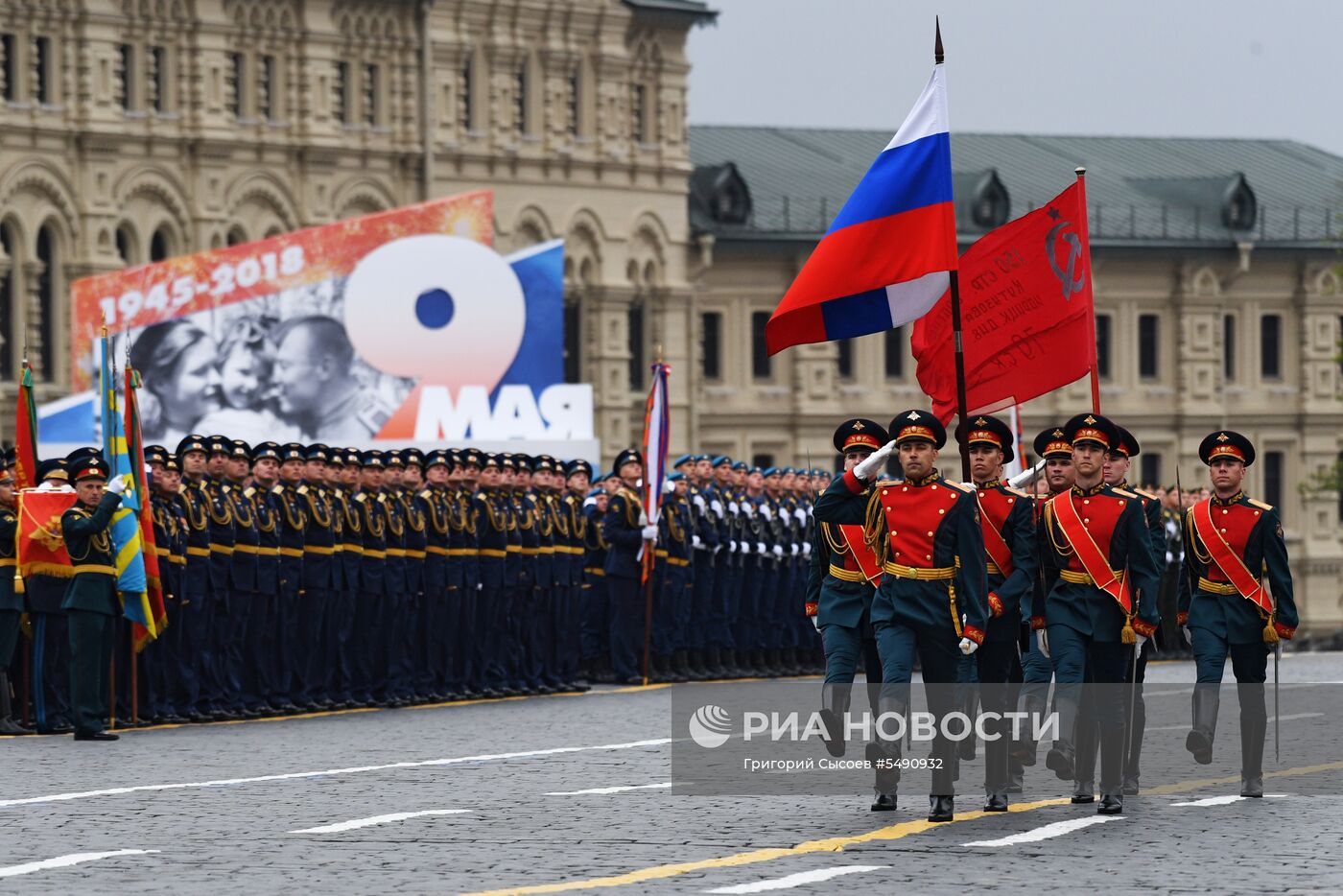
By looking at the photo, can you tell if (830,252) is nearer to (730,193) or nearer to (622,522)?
(622,522)

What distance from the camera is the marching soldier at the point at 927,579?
13.5 metres

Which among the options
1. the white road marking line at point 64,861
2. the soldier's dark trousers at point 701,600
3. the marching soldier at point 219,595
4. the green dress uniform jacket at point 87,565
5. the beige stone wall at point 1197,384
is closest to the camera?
the white road marking line at point 64,861

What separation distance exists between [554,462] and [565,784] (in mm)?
9327

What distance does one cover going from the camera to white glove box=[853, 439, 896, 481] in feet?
44.3

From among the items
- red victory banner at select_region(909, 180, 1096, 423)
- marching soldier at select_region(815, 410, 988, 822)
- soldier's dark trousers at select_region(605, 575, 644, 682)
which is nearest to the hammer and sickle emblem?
red victory banner at select_region(909, 180, 1096, 423)

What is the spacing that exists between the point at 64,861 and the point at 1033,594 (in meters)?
4.74

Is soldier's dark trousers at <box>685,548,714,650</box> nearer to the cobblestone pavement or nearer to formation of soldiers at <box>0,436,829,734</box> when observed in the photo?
formation of soldiers at <box>0,436,829,734</box>

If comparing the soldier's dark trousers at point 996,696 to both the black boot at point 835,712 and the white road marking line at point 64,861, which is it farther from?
the white road marking line at point 64,861

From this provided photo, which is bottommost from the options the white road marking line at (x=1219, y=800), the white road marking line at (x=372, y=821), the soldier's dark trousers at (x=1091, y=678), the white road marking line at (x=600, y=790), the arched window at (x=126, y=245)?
the white road marking line at (x=1219, y=800)

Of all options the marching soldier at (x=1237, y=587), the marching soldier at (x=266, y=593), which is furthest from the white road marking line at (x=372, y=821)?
the marching soldier at (x=266, y=593)

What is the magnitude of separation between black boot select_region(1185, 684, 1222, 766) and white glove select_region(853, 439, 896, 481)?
2081mm

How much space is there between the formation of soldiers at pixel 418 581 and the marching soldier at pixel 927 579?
677 cm

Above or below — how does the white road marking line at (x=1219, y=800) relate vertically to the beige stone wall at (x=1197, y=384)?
below

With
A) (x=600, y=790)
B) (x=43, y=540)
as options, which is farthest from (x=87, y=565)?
(x=600, y=790)
